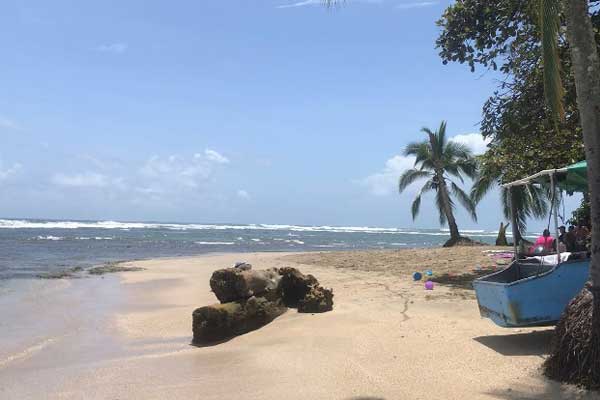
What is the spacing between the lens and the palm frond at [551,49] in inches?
212

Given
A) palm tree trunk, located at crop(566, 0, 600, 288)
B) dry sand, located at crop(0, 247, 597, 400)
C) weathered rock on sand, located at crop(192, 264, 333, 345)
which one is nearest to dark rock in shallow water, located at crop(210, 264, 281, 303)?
weathered rock on sand, located at crop(192, 264, 333, 345)

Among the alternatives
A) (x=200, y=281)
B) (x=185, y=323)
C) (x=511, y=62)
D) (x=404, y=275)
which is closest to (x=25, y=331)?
(x=185, y=323)

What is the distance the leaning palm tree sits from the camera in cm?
473

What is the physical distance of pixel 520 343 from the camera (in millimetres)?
6586

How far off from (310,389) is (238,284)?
3637mm

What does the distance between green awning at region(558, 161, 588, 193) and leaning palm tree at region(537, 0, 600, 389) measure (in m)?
1.36

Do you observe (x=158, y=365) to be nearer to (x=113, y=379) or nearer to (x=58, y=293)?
(x=113, y=379)

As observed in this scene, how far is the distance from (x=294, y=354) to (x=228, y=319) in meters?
1.80

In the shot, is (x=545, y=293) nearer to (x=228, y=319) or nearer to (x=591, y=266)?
(x=591, y=266)

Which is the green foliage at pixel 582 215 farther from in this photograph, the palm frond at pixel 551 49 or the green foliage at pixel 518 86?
the palm frond at pixel 551 49

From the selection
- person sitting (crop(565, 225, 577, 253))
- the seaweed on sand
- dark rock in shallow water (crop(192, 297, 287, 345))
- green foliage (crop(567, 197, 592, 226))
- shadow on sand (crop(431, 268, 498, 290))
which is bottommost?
the seaweed on sand

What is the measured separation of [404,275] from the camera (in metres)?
14.6

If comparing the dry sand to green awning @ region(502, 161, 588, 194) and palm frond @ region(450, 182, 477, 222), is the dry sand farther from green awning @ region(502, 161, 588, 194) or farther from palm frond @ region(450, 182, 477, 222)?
palm frond @ region(450, 182, 477, 222)

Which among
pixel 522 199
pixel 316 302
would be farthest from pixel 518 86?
pixel 522 199
